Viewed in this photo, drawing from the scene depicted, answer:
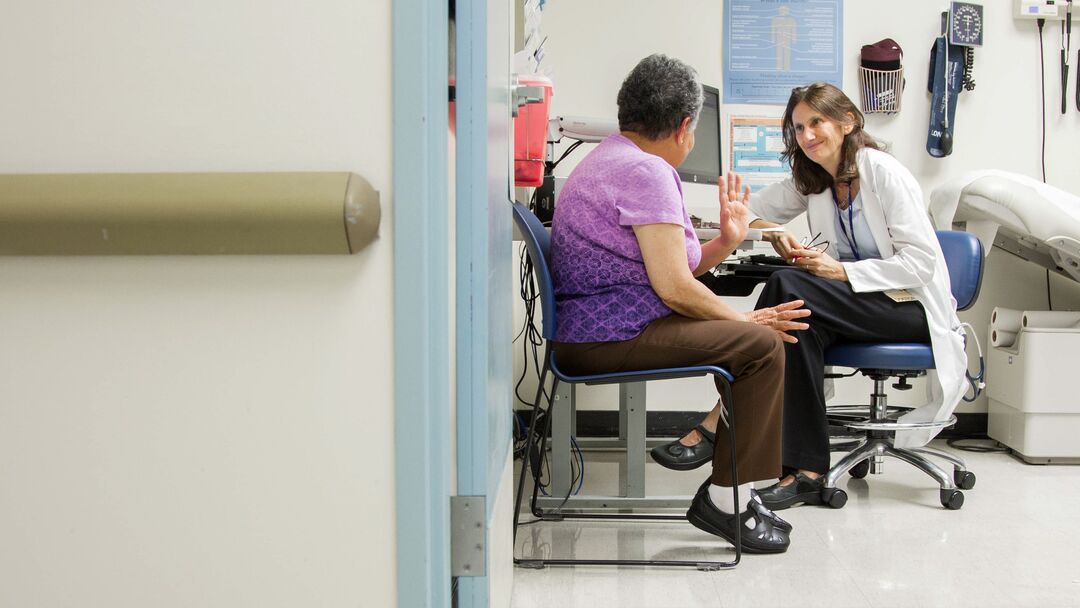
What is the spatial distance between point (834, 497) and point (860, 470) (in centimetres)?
35

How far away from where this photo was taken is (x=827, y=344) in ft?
7.69

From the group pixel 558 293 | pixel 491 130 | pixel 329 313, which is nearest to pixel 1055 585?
pixel 558 293

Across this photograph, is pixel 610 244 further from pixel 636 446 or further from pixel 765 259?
pixel 765 259

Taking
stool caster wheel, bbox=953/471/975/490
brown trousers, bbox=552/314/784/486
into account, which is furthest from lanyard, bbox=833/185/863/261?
brown trousers, bbox=552/314/784/486

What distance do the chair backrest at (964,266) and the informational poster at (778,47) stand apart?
0.95m

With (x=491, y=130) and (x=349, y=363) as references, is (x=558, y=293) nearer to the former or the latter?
(x=491, y=130)

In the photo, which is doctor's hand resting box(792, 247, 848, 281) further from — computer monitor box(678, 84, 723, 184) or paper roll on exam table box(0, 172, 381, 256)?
paper roll on exam table box(0, 172, 381, 256)

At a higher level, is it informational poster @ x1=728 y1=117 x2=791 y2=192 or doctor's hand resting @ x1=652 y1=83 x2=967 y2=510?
informational poster @ x1=728 y1=117 x2=791 y2=192

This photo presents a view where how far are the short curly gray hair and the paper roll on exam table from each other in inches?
45.1

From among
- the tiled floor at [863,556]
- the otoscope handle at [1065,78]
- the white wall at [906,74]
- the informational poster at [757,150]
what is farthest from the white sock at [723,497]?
the otoscope handle at [1065,78]

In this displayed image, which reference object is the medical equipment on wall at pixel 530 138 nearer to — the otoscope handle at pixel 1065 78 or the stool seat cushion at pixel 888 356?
the stool seat cushion at pixel 888 356

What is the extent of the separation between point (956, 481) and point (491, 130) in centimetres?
204

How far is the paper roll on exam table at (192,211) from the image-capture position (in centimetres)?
88

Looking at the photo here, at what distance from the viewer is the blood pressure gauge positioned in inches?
124
